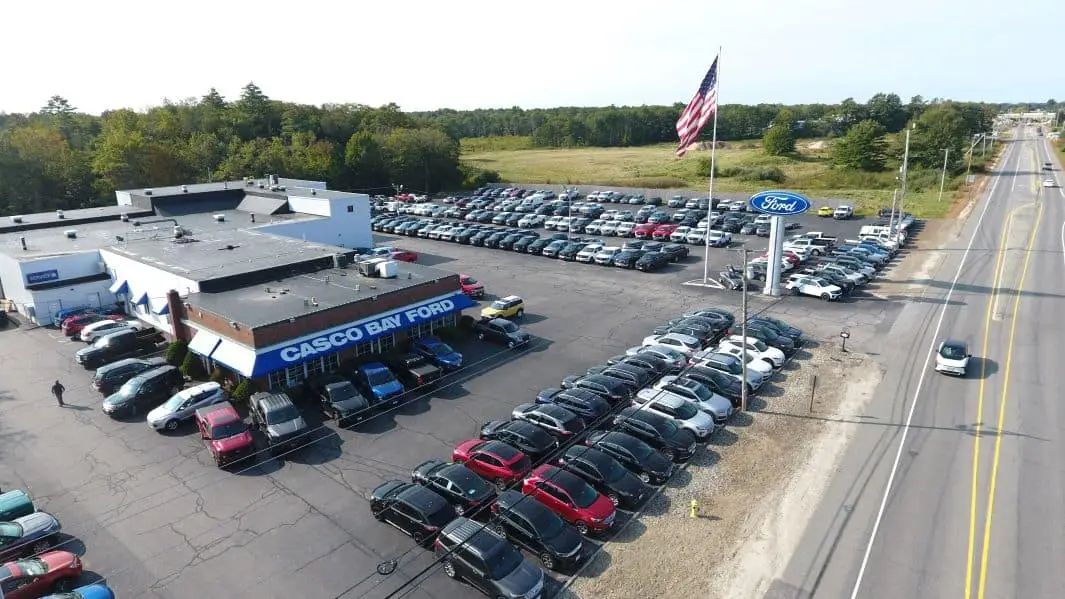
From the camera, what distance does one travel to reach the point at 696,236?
56719mm

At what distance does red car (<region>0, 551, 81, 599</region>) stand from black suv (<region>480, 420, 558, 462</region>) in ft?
39.9

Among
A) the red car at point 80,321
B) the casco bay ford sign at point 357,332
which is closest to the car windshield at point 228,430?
the casco bay ford sign at point 357,332

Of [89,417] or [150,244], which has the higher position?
[150,244]

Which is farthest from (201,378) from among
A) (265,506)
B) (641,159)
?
(641,159)

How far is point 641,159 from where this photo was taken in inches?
5482

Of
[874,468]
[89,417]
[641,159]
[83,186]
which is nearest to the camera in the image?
[874,468]

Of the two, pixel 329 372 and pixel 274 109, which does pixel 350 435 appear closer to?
pixel 329 372

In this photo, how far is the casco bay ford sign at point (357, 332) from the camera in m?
25.1

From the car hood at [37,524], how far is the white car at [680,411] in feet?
61.5

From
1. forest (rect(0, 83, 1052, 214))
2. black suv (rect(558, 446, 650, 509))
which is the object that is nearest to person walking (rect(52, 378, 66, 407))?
black suv (rect(558, 446, 650, 509))

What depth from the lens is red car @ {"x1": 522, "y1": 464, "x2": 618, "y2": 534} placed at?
1717 centimetres

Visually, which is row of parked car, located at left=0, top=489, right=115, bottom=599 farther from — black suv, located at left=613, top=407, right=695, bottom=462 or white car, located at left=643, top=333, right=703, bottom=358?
white car, located at left=643, top=333, right=703, bottom=358

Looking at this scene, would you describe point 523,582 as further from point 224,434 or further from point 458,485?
point 224,434

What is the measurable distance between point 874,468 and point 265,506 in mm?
19455
